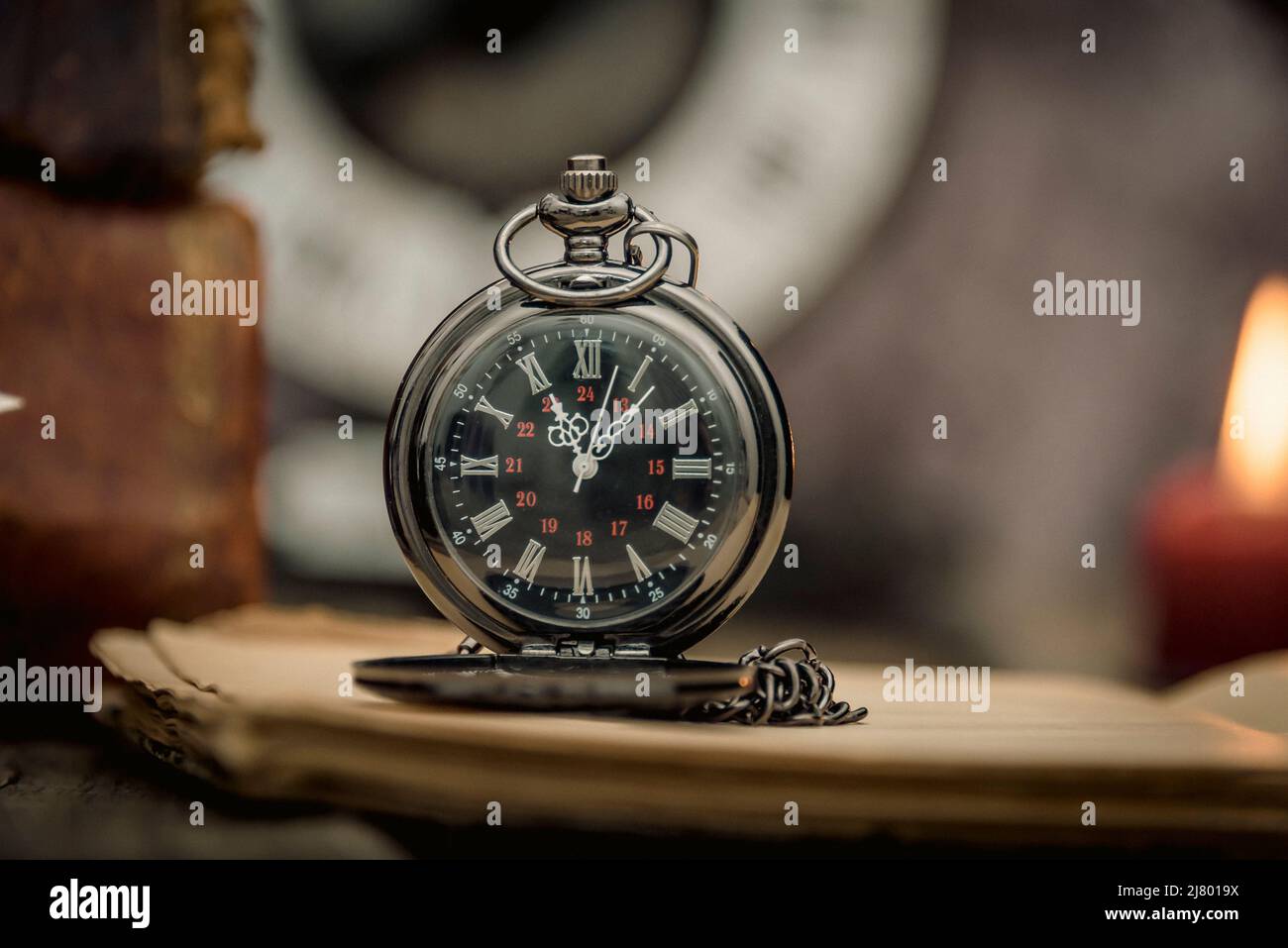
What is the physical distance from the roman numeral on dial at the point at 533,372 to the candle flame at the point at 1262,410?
0.77 meters

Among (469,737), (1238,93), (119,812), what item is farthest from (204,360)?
(1238,93)

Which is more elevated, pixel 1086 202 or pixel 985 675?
pixel 1086 202

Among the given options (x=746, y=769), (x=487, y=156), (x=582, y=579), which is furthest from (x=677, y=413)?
(x=487, y=156)

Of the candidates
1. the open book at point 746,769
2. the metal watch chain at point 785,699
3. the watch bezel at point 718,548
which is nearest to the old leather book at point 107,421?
the open book at point 746,769

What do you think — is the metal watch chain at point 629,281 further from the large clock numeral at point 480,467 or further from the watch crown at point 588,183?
the large clock numeral at point 480,467

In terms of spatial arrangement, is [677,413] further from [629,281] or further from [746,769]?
[746,769]

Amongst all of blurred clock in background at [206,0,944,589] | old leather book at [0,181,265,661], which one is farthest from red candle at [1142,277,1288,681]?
old leather book at [0,181,265,661]

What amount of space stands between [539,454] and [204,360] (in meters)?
0.62

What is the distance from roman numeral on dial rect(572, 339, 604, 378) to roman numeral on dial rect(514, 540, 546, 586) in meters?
0.14

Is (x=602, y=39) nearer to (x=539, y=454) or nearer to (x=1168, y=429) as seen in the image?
(x=539, y=454)

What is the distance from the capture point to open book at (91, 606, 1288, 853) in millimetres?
1092

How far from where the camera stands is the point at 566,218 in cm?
123

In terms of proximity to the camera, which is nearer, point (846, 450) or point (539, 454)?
point (539, 454)

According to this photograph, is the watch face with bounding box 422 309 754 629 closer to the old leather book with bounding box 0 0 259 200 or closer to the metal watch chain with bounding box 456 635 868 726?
the metal watch chain with bounding box 456 635 868 726
